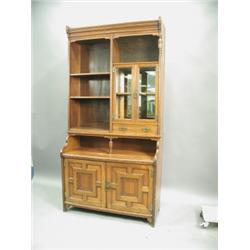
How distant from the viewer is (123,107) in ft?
8.78

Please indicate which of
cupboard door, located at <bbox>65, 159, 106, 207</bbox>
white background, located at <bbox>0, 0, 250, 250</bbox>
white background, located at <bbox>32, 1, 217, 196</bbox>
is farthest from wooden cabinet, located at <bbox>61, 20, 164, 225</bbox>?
white background, located at <bbox>0, 0, 250, 250</bbox>

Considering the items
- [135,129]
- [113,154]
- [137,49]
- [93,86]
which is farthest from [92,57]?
[113,154]

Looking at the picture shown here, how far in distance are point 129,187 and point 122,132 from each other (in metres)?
0.59

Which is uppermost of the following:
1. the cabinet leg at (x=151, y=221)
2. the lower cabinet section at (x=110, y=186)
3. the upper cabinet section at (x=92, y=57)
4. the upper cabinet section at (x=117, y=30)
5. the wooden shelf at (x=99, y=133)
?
the upper cabinet section at (x=117, y=30)

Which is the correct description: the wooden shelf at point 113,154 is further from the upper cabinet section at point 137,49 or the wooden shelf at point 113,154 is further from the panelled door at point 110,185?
the upper cabinet section at point 137,49

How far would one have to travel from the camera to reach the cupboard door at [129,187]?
2.42m

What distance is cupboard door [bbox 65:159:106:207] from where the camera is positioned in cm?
258

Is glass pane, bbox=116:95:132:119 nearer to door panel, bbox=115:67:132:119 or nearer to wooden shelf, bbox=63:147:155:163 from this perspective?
door panel, bbox=115:67:132:119

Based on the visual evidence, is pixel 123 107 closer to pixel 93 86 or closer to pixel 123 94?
pixel 123 94

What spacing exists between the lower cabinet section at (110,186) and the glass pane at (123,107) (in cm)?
53

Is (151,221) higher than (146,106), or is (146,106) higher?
(146,106)
